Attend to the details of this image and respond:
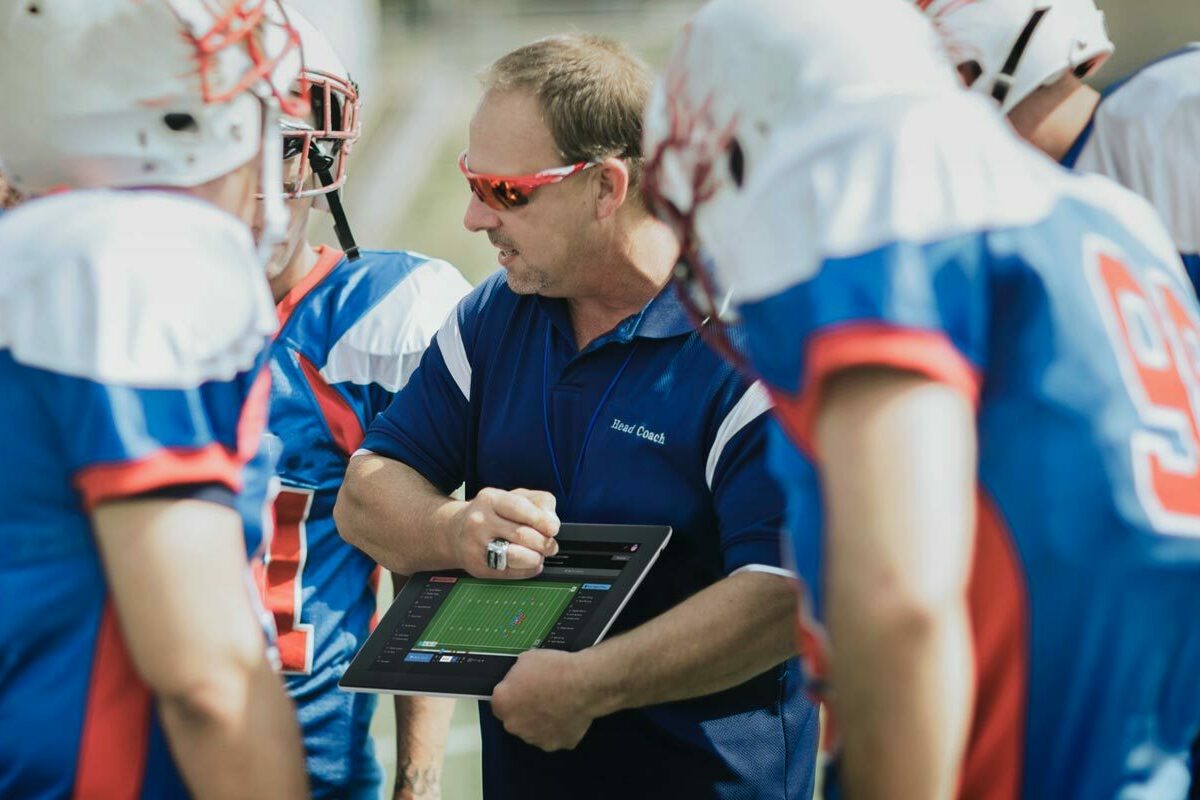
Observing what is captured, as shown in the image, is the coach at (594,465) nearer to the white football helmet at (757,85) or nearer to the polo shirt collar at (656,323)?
the polo shirt collar at (656,323)

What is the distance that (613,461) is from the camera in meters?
2.41

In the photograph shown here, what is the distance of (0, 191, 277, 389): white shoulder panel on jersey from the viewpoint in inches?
55.6

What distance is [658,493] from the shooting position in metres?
2.38

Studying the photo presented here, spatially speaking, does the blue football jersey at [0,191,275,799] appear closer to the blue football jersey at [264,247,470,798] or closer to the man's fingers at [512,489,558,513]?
the man's fingers at [512,489,558,513]

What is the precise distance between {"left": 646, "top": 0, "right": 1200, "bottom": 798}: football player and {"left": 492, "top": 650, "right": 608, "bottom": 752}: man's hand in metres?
0.82

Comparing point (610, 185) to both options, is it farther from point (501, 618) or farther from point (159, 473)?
point (159, 473)

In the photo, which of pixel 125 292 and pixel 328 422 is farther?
pixel 328 422

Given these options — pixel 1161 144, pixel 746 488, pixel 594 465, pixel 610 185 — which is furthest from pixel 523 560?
pixel 1161 144

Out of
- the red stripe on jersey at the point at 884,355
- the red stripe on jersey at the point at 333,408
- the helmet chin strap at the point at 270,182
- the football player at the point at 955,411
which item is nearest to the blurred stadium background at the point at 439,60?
the red stripe on jersey at the point at 333,408

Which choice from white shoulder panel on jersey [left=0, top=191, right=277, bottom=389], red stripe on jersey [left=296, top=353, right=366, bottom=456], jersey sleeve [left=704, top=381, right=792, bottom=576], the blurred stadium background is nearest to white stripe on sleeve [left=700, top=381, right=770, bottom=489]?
jersey sleeve [left=704, top=381, right=792, bottom=576]

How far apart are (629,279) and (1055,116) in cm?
82

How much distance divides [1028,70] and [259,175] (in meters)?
1.41

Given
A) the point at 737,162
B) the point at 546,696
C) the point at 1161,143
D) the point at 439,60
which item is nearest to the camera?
the point at 737,162

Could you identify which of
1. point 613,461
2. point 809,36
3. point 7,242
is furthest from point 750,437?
point 7,242
